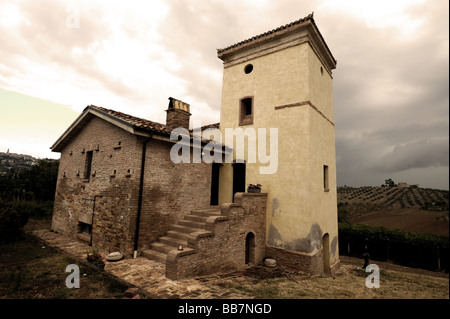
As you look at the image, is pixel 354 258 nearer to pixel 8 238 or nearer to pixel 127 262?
pixel 127 262

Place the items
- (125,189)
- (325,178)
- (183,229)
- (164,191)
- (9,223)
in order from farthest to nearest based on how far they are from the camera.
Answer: (325,178) < (9,223) < (164,191) < (183,229) < (125,189)

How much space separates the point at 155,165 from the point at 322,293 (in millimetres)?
7312

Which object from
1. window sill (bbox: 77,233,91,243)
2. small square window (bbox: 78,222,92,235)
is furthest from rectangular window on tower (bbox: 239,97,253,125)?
small square window (bbox: 78,222,92,235)

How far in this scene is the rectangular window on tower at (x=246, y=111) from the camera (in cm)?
1194

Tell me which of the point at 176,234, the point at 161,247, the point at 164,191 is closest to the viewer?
the point at 161,247

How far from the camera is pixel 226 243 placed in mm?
7797

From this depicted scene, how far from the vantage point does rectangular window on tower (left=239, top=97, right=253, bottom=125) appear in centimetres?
1194

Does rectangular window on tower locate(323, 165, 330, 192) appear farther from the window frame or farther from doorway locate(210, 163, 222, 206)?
doorway locate(210, 163, 222, 206)

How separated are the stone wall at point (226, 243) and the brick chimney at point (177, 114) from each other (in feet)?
15.1

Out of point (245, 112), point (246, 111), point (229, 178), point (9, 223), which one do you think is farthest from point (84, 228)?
point (246, 111)

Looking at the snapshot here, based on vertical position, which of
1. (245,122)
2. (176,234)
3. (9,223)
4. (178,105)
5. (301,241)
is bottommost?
(301,241)

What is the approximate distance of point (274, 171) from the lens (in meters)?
10.5

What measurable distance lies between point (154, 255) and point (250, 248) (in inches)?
160

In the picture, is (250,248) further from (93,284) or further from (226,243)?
(93,284)
